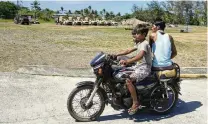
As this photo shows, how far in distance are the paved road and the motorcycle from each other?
23cm

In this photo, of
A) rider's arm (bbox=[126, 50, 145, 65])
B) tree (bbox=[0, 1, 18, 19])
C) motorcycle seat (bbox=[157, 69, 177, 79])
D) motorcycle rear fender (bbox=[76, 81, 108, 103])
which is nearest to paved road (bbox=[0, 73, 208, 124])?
motorcycle rear fender (bbox=[76, 81, 108, 103])

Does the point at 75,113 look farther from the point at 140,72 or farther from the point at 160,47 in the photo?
the point at 160,47

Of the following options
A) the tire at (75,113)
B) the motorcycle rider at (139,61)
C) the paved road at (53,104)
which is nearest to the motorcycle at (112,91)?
the tire at (75,113)

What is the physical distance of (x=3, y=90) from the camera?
8.09 m

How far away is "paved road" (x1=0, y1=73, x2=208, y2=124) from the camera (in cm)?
644

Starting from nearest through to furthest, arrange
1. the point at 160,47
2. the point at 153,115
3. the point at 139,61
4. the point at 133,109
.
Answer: the point at 133,109 < the point at 139,61 < the point at 153,115 < the point at 160,47

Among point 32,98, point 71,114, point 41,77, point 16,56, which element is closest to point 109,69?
point 71,114

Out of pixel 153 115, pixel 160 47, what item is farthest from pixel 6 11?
pixel 153 115

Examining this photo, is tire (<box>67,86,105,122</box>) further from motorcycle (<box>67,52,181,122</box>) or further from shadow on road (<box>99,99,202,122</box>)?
shadow on road (<box>99,99,202,122</box>)

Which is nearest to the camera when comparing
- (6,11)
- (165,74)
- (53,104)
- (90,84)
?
(90,84)

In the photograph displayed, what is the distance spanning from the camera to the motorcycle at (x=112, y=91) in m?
6.14

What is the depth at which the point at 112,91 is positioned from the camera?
6371 mm

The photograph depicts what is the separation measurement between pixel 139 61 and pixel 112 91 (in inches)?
28.1

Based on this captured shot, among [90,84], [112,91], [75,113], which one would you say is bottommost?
[75,113]
